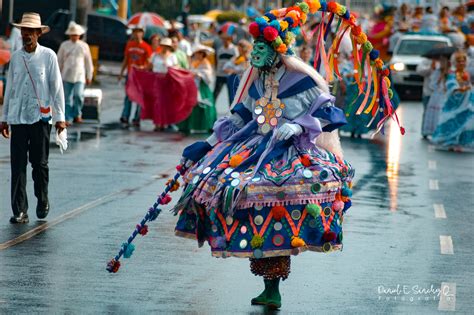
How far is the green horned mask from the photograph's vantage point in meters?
9.20

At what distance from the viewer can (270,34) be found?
9.12 m

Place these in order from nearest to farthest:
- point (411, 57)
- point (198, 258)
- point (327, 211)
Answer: point (327, 211) < point (198, 258) < point (411, 57)

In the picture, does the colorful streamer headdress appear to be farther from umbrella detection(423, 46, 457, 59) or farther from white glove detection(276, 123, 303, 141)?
umbrella detection(423, 46, 457, 59)

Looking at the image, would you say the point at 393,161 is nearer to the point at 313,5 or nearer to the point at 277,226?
the point at 313,5

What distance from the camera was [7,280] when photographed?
31.9 feet

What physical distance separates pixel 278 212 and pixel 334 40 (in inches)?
65.1

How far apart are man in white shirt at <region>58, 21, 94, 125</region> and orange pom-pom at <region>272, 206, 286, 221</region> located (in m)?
15.9

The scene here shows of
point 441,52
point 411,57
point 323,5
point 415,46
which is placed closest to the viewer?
point 323,5

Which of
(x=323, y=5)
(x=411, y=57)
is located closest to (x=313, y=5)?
(x=323, y=5)

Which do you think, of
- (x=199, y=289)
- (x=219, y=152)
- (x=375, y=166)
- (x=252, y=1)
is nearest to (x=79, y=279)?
(x=199, y=289)

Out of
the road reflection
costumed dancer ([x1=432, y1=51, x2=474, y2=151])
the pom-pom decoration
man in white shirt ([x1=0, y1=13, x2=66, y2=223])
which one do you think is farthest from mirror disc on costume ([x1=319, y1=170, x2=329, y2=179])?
costumed dancer ([x1=432, y1=51, x2=474, y2=151])

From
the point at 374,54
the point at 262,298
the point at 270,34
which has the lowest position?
the point at 262,298

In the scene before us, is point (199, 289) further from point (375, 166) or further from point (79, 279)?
point (375, 166)

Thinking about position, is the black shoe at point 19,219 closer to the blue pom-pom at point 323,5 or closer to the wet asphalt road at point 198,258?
the wet asphalt road at point 198,258
